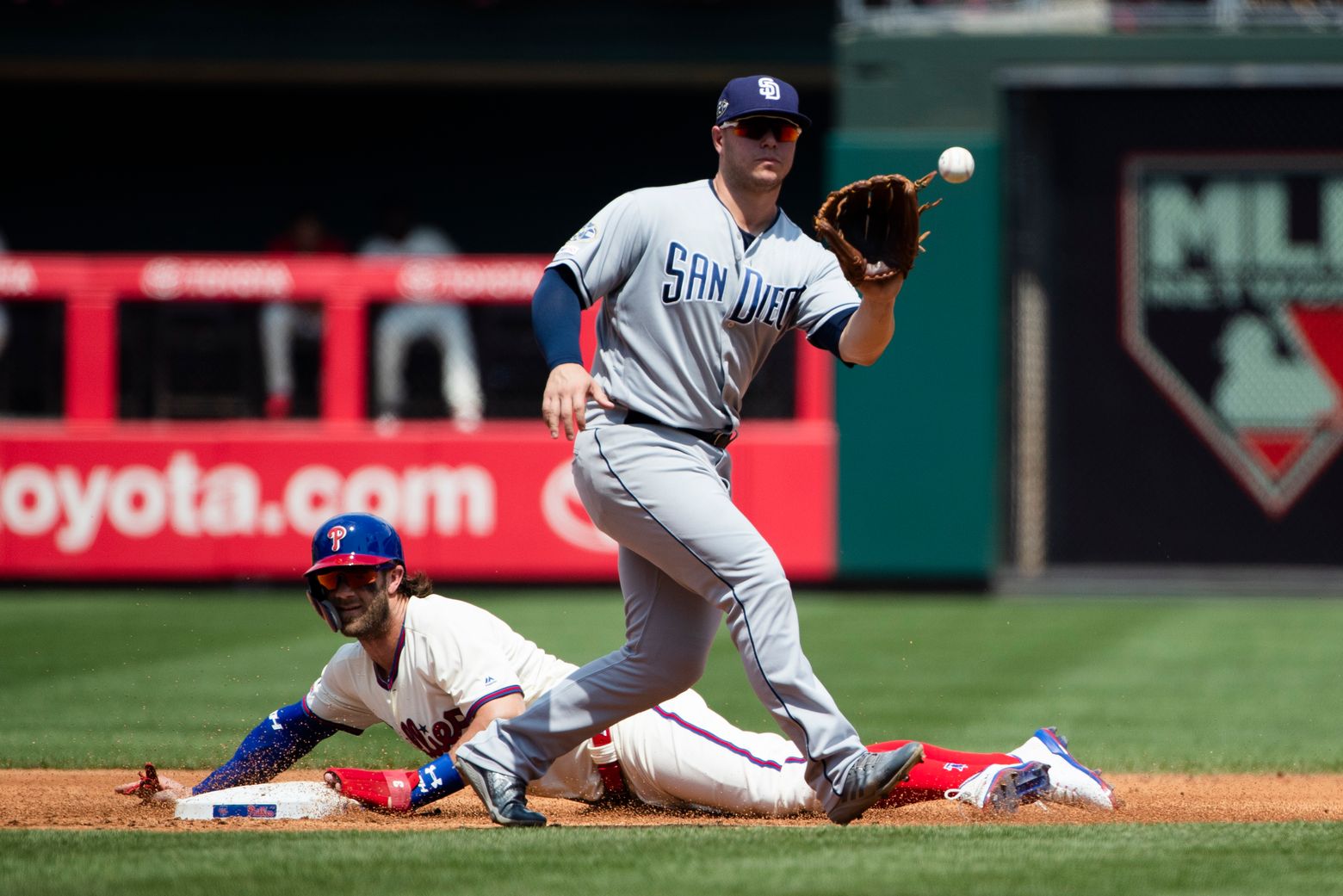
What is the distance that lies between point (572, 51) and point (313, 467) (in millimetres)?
5328

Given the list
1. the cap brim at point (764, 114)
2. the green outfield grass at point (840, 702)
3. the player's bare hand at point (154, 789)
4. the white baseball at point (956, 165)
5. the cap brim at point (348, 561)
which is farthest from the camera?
the player's bare hand at point (154, 789)

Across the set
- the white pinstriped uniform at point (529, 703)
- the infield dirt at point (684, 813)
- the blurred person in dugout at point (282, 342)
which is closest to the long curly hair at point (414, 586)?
the white pinstriped uniform at point (529, 703)

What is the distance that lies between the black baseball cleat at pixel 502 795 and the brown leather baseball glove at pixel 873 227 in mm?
1493

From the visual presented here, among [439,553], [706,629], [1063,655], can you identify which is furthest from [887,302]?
[439,553]

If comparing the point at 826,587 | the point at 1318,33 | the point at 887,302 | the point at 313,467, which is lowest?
the point at 826,587

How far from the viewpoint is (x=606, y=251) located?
431cm

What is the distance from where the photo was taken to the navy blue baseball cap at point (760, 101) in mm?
4320

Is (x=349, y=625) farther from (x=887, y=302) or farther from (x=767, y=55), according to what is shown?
(x=767, y=55)

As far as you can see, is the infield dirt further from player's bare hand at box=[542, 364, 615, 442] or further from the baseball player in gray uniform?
player's bare hand at box=[542, 364, 615, 442]

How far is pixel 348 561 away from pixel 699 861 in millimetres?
1355

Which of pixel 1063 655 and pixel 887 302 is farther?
pixel 1063 655

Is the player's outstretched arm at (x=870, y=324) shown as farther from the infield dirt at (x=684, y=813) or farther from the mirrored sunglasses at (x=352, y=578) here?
the mirrored sunglasses at (x=352, y=578)

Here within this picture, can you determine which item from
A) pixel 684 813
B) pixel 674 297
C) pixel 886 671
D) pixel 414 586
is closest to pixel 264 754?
pixel 414 586

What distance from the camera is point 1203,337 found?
1168 centimetres
